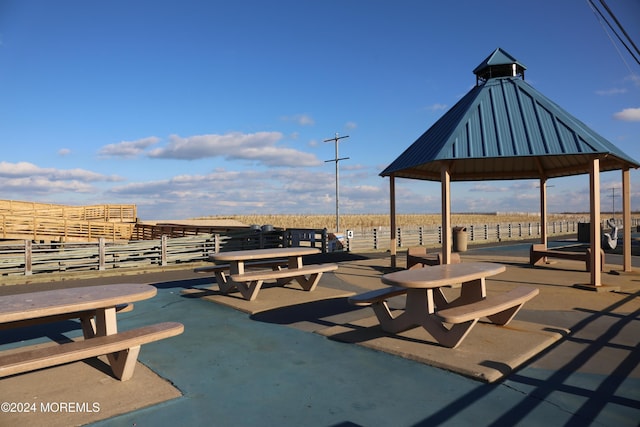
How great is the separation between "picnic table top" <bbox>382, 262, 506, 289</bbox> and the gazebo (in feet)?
11.7

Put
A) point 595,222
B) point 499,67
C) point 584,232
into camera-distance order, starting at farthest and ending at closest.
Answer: point 584,232 → point 499,67 → point 595,222

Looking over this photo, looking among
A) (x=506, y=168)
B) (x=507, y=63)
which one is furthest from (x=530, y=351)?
(x=506, y=168)

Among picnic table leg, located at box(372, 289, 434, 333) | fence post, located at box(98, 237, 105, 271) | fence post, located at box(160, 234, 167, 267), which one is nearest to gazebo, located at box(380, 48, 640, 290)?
picnic table leg, located at box(372, 289, 434, 333)

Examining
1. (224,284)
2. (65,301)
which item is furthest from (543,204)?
(65,301)

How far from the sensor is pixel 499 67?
478 inches

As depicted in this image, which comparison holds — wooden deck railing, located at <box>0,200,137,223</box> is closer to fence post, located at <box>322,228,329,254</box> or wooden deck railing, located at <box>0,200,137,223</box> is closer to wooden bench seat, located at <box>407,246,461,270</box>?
fence post, located at <box>322,228,329,254</box>

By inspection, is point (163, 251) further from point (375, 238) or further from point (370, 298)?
point (370, 298)

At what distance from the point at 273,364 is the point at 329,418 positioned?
1371mm

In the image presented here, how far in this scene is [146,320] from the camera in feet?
22.2

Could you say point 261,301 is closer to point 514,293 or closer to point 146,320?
point 146,320

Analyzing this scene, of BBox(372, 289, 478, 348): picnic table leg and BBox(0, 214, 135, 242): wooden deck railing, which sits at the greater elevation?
BBox(0, 214, 135, 242): wooden deck railing

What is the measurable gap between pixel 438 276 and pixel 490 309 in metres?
0.71

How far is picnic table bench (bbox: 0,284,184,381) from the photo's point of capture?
3.51 m

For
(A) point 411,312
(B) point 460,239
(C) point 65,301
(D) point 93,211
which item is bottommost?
(A) point 411,312
